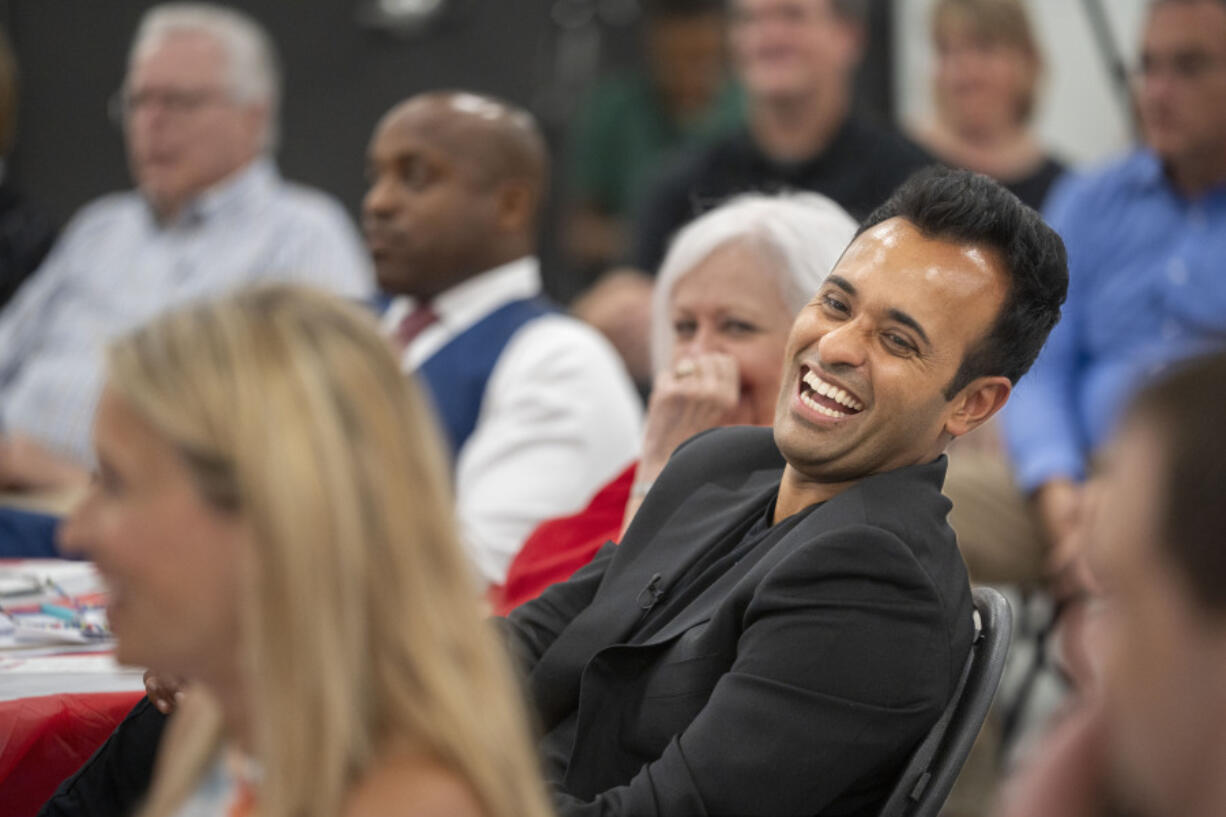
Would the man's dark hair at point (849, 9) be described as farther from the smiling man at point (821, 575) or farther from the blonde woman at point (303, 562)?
the blonde woman at point (303, 562)

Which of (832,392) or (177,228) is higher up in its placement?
(832,392)

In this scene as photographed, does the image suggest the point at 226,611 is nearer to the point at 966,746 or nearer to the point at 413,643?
the point at 413,643

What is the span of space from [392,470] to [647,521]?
0.86 m

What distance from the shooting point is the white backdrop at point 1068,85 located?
5348 millimetres

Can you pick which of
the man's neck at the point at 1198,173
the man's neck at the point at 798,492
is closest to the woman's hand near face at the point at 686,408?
the man's neck at the point at 798,492

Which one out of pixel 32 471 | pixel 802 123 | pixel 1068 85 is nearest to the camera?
pixel 32 471

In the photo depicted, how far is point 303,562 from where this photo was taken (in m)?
1.03

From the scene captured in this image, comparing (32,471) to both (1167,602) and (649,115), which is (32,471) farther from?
(1167,602)

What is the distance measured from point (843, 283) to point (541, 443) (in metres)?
1.25

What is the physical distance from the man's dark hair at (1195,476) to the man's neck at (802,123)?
9.59ft

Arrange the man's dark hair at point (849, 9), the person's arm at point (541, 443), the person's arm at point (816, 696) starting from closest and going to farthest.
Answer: the person's arm at point (816, 696) → the person's arm at point (541, 443) → the man's dark hair at point (849, 9)

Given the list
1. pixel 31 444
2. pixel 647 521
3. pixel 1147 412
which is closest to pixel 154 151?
pixel 31 444

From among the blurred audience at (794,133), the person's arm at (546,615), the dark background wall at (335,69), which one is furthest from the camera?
the dark background wall at (335,69)

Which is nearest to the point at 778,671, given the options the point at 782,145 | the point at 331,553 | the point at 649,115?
the point at 331,553
